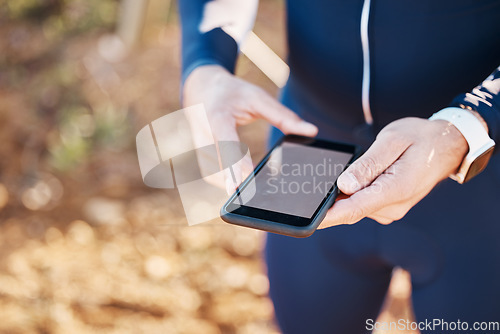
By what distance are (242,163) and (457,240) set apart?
484mm

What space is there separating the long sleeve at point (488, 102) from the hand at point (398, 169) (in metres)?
0.05

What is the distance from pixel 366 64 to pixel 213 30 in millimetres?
333

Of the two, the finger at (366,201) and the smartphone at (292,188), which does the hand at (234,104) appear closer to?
the smartphone at (292,188)

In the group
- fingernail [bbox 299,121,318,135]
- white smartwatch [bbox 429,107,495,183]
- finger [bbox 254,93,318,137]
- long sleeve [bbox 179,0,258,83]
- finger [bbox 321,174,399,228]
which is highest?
long sleeve [bbox 179,0,258,83]

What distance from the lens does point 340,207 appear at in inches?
32.5

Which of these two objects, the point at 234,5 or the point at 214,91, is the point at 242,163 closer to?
the point at 214,91

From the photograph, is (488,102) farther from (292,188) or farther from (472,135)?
(292,188)

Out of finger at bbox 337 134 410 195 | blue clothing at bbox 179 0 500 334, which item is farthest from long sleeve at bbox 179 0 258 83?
finger at bbox 337 134 410 195

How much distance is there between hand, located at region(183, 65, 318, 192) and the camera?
3.18ft

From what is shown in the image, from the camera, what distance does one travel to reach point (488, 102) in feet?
2.80

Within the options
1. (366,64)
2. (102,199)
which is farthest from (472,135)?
(102,199)

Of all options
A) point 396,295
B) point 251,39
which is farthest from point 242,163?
point 251,39

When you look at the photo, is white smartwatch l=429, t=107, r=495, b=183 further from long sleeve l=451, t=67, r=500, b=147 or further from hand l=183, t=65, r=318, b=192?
hand l=183, t=65, r=318, b=192

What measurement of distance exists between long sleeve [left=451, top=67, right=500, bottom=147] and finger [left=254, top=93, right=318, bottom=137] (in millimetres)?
279
